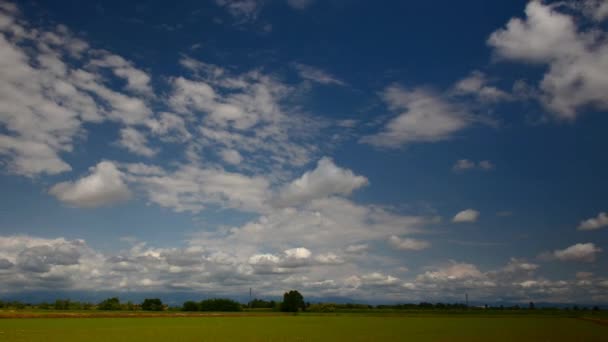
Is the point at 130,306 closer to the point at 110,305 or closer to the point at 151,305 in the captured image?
the point at 151,305

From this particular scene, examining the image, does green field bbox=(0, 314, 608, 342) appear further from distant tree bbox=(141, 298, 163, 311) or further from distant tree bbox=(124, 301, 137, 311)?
distant tree bbox=(141, 298, 163, 311)

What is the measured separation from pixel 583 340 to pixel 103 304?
16775cm

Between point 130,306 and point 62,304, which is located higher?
point 62,304

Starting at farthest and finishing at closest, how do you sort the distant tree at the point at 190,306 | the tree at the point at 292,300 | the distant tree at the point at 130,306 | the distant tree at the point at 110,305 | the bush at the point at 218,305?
the bush at the point at 218,305
the distant tree at the point at 190,306
the distant tree at the point at 130,306
the distant tree at the point at 110,305
the tree at the point at 292,300

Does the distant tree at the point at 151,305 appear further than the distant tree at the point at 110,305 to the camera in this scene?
Yes

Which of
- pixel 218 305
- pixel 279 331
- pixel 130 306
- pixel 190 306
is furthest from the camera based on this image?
pixel 218 305

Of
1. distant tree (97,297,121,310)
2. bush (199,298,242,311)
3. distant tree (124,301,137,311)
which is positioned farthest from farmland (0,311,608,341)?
bush (199,298,242,311)

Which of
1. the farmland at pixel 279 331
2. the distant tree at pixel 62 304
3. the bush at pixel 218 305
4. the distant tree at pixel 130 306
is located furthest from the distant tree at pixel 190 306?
the farmland at pixel 279 331

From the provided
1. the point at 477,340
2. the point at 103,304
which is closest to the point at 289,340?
the point at 477,340

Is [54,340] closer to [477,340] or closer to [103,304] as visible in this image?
[477,340]

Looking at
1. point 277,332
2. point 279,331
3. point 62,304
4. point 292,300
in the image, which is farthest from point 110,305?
point 277,332

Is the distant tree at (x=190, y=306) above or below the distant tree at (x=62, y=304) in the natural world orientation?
below

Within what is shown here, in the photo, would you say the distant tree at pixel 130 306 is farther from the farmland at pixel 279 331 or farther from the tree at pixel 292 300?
the farmland at pixel 279 331

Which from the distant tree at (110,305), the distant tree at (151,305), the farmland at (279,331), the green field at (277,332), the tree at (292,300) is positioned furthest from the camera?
the distant tree at (151,305)
